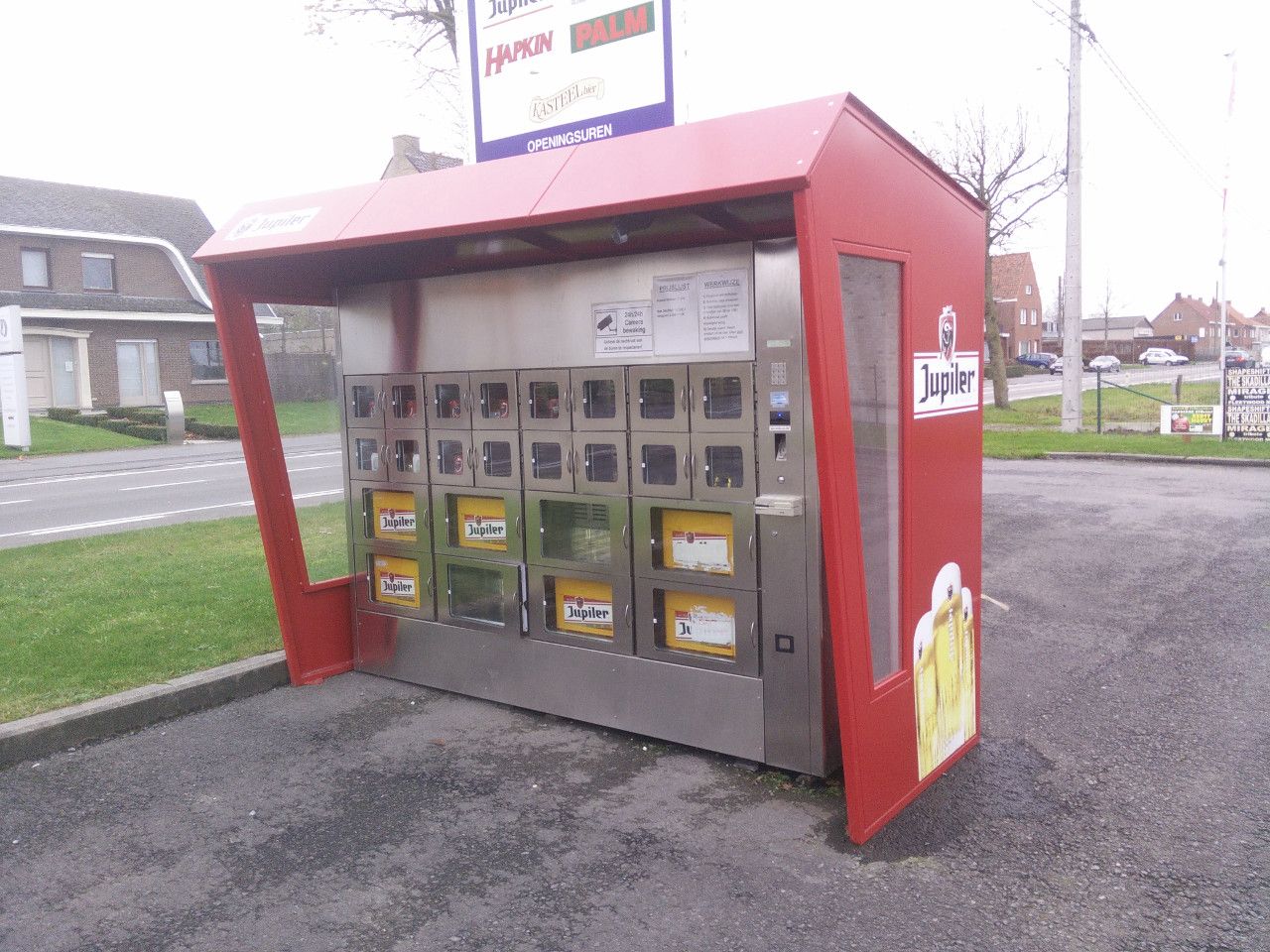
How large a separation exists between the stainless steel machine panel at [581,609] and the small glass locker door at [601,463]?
1.53ft

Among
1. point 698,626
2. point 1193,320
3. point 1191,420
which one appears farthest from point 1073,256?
point 1193,320

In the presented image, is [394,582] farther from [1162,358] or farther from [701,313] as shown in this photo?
[1162,358]

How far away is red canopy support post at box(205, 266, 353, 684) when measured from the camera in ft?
19.0

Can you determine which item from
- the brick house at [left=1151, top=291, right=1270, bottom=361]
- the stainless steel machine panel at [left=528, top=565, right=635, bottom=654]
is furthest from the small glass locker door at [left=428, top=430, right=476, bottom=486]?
the brick house at [left=1151, top=291, right=1270, bottom=361]

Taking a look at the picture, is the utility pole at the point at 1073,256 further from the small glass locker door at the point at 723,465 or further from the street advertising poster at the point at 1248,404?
the small glass locker door at the point at 723,465

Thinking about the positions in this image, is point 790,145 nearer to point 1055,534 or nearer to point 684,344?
point 684,344

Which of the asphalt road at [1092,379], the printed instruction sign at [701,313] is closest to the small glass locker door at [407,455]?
the printed instruction sign at [701,313]

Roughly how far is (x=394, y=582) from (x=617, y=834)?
2.76 meters

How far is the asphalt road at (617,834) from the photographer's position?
343cm

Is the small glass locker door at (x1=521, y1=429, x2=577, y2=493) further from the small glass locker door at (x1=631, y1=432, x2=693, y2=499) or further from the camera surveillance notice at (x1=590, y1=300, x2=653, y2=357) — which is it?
the camera surveillance notice at (x1=590, y1=300, x2=653, y2=357)

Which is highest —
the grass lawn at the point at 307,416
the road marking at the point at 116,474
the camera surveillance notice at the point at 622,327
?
the camera surveillance notice at the point at 622,327

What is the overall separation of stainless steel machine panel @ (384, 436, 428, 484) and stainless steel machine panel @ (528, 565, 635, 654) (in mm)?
1032

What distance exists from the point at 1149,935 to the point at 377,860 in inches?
111

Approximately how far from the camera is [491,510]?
579cm
